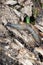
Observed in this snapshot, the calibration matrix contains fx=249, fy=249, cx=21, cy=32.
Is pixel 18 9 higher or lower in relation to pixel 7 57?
higher

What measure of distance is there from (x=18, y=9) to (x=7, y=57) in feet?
5.33

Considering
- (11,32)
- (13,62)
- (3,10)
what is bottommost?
(13,62)

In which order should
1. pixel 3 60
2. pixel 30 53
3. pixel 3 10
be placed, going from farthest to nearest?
pixel 3 10
pixel 30 53
pixel 3 60

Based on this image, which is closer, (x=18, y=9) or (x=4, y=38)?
(x=4, y=38)

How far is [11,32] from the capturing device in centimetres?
529

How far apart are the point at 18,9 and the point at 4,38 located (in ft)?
3.65

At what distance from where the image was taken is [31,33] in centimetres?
536

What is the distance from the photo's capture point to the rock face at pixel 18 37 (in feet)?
15.6

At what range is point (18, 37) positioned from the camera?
17.0 feet

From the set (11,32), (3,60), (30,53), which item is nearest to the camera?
(3,60)

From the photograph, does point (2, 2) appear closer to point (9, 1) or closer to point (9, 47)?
point (9, 1)

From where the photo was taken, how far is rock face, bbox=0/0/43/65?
187 inches

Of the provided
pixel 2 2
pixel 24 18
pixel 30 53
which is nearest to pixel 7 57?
pixel 30 53

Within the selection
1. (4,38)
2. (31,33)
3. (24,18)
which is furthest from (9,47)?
(24,18)
